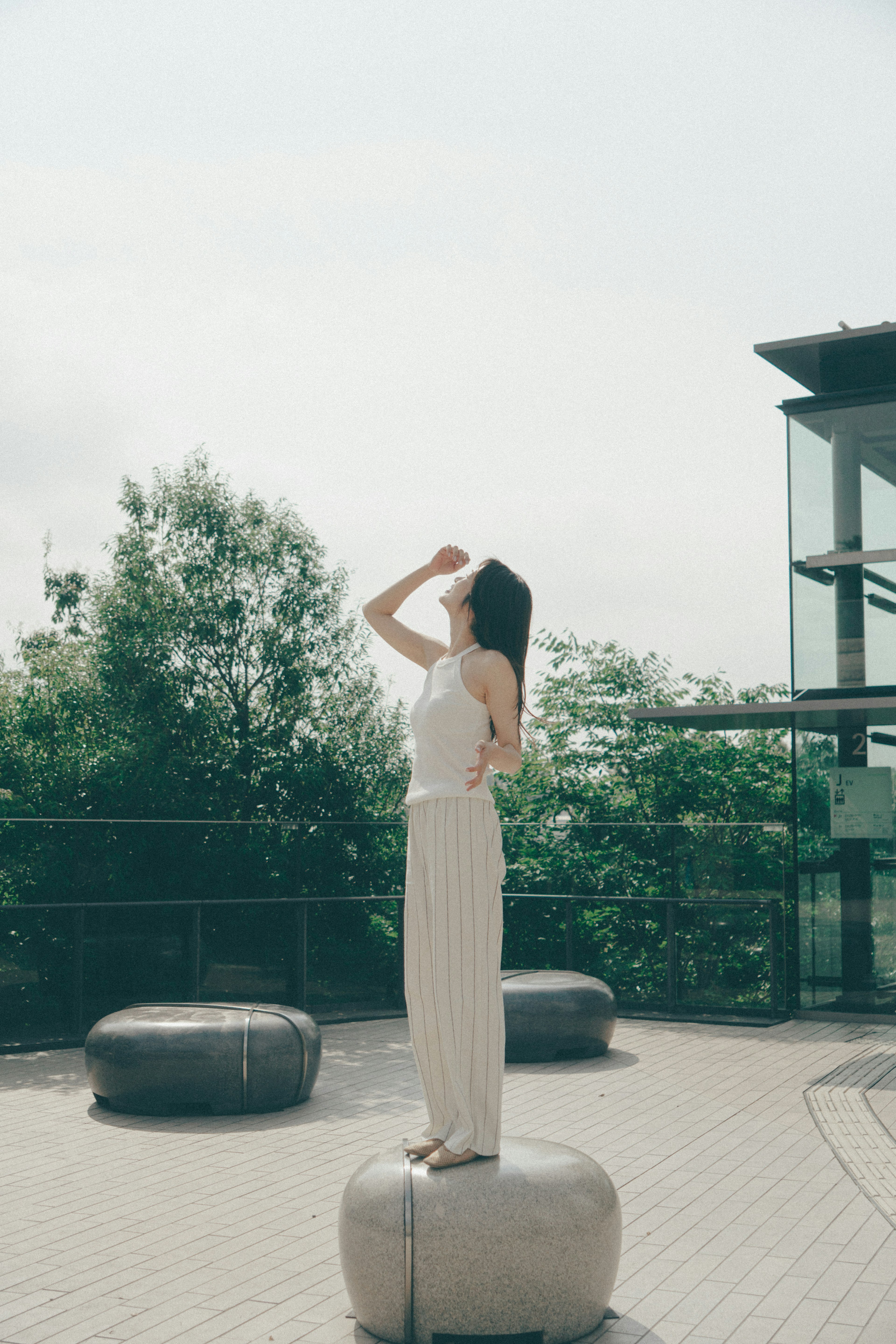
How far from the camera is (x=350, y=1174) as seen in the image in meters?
6.59

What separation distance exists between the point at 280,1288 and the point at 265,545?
10.8m

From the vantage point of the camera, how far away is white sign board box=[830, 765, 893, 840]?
485 inches

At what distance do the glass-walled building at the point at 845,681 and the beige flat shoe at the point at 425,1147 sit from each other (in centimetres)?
822

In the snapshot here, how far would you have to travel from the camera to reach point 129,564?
14.7m

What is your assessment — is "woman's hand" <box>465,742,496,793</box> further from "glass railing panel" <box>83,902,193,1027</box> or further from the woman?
"glass railing panel" <box>83,902,193,1027</box>

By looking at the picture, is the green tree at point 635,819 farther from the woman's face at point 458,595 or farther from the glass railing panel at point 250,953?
the woman's face at point 458,595

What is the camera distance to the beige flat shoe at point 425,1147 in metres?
4.33

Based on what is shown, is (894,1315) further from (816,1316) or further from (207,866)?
(207,866)

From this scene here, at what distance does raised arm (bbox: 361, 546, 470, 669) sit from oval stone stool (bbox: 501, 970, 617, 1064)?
5.52 metres

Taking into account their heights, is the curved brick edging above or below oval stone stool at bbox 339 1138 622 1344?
below

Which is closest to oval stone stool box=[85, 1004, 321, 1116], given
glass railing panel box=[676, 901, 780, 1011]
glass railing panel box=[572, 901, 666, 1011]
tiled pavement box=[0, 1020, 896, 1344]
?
tiled pavement box=[0, 1020, 896, 1344]

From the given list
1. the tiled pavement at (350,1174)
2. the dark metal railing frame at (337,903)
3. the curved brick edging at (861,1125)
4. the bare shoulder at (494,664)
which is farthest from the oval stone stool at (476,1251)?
the dark metal railing frame at (337,903)

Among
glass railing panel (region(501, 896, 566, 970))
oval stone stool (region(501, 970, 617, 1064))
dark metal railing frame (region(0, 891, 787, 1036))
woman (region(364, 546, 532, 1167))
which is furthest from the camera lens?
glass railing panel (region(501, 896, 566, 970))

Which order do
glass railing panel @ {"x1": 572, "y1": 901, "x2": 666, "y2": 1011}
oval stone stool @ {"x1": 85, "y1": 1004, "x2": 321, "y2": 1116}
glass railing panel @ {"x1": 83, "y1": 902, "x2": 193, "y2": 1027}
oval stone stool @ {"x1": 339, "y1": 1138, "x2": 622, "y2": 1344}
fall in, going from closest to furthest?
oval stone stool @ {"x1": 339, "y1": 1138, "x2": 622, "y2": 1344}, oval stone stool @ {"x1": 85, "y1": 1004, "x2": 321, "y2": 1116}, glass railing panel @ {"x1": 83, "y1": 902, "x2": 193, "y2": 1027}, glass railing panel @ {"x1": 572, "y1": 901, "x2": 666, "y2": 1011}
